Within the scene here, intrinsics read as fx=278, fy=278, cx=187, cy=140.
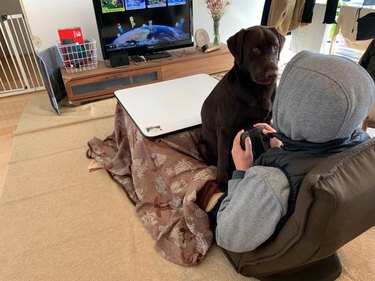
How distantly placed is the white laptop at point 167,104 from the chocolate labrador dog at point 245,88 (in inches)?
10.6

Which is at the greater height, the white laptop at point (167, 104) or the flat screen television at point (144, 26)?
the flat screen television at point (144, 26)

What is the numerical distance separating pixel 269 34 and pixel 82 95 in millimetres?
2025

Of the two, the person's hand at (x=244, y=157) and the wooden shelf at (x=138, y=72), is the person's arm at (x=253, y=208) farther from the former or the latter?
the wooden shelf at (x=138, y=72)

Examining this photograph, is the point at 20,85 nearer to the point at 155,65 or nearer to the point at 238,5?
the point at 155,65

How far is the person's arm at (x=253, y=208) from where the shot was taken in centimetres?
71

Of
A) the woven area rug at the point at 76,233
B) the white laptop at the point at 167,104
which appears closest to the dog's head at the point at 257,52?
the white laptop at the point at 167,104

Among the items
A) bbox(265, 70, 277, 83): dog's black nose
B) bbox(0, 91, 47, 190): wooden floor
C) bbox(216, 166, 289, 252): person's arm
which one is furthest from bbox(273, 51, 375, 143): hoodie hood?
bbox(0, 91, 47, 190): wooden floor

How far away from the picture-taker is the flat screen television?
2652 millimetres

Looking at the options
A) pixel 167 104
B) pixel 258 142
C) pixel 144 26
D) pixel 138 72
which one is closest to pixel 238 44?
pixel 258 142

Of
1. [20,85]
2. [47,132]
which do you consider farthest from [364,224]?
[20,85]

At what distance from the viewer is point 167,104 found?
65.9 inches

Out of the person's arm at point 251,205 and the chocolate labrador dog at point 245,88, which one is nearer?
the person's arm at point 251,205

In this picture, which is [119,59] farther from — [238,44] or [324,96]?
[324,96]

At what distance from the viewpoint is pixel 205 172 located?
1.32m
